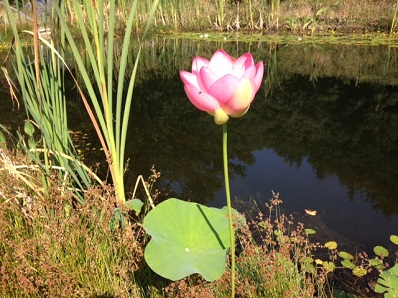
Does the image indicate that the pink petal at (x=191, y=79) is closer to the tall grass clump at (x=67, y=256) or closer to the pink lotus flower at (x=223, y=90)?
the pink lotus flower at (x=223, y=90)

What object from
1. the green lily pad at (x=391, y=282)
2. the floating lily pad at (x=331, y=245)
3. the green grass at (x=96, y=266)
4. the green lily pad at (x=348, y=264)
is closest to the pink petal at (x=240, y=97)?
the green grass at (x=96, y=266)

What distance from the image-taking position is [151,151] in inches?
126

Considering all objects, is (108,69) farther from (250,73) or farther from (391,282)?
(391,282)

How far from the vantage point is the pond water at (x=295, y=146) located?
8.05 feet

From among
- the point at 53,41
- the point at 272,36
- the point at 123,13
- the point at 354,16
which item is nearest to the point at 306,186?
the point at 53,41

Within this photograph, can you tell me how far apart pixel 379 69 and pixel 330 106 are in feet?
7.16

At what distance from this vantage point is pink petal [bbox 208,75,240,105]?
Answer: 678 millimetres

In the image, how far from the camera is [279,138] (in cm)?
363

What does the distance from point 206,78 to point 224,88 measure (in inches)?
1.8

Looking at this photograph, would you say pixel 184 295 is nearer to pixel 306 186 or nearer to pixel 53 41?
pixel 53 41

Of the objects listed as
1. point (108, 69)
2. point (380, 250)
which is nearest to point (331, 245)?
point (380, 250)

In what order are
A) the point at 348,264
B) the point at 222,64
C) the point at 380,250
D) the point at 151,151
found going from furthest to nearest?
the point at 151,151 < the point at 380,250 < the point at 348,264 < the point at 222,64

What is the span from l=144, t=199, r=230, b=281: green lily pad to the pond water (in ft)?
3.99

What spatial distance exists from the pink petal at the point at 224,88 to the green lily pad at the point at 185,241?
483 millimetres
